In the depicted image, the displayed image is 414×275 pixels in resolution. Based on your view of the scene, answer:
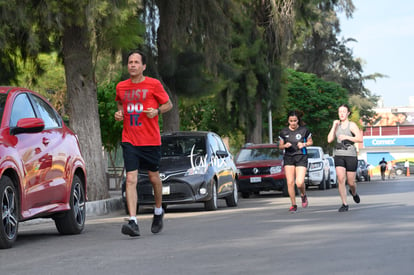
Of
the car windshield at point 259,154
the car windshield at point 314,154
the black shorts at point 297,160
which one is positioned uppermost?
the black shorts at point 297,160

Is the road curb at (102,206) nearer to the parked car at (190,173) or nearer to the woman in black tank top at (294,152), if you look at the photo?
the parked car at (190,173)

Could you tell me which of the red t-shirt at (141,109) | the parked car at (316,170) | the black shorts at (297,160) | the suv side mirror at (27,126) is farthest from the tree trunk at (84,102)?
the parked car at (316,170)

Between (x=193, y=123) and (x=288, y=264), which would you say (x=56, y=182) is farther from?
(x=193, y=123)

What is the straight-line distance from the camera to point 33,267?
7723 mm

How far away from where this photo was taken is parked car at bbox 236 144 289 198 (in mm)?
26141

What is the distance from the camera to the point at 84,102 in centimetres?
1975

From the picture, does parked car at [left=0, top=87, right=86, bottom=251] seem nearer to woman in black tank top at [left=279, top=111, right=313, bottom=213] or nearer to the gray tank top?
woman in black tank top at [left=279, top=111, right=313, bottom=213]

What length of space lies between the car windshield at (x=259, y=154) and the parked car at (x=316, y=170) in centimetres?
669

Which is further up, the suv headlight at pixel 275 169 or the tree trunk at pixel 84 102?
the tree trunk at pixel 84 102

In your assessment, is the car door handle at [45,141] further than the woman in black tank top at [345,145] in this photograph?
No

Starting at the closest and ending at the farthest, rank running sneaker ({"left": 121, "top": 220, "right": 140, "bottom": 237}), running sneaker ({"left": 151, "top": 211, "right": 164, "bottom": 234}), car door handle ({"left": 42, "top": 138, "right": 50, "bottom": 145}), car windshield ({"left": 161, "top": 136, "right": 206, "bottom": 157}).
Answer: running sneaker ({"left": 121, "top": 220, "right": 140, "bottom": 237}) < car door handle ({"left": 42, "top": 138, "right": 50, "bottom": 145}) < running sneaker ({"left": 151, "top": 211, "right": 164, "bottom": 234}) < car windshield ({"left": 161, "top": 136, "right": 206, "bottom": 157})

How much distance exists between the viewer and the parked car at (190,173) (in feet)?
56.0

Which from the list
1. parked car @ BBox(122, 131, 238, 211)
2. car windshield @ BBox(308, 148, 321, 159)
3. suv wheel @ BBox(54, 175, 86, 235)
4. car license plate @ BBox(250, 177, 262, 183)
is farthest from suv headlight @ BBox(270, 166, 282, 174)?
suv wheel @ BBox(54, 175, 86, 235)

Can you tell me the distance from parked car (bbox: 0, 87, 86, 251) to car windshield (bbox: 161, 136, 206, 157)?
19.2ft
